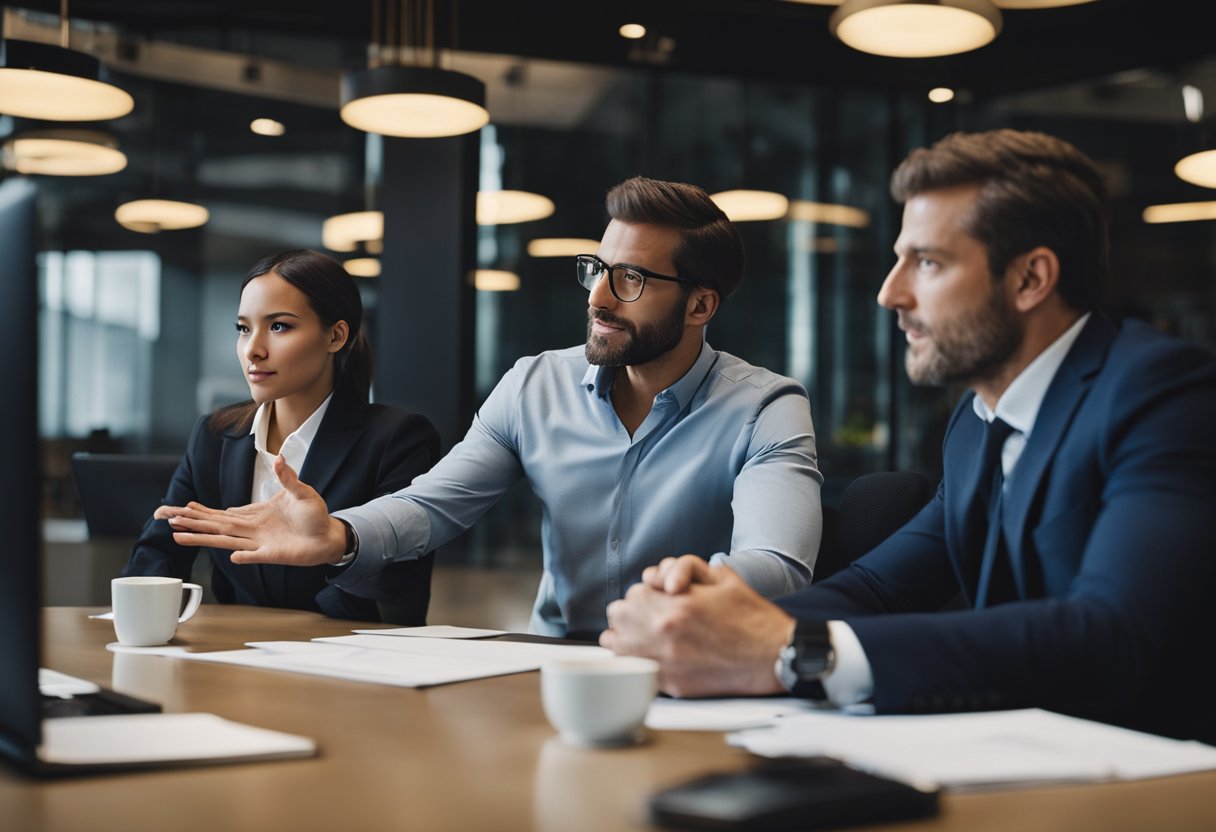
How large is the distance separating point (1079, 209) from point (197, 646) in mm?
1388

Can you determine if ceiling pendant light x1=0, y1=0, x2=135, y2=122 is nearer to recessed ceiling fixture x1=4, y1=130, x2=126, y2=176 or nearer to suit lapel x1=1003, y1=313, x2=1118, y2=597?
recessed ceiling fixture x1=4, y1=130, x2=126, y2=176

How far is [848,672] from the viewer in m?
1.16

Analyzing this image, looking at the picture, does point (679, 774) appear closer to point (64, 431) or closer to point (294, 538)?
point (294, 538)

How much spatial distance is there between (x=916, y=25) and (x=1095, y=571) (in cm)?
328

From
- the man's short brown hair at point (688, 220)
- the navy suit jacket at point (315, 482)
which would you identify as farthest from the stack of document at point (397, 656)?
the man's short brown hair at point (688, 220)

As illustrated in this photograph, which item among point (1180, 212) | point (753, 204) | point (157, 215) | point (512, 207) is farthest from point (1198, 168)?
point (157, 215)

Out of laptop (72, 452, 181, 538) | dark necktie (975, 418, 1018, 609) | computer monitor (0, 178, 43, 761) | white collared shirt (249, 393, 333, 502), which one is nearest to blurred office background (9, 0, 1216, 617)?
laptop (72, 452, 181, 538)

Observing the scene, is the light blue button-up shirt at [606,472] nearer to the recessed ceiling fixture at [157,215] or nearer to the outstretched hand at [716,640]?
the outstretched hand at [716,640]

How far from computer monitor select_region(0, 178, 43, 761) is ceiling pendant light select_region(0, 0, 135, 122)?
11.3ft

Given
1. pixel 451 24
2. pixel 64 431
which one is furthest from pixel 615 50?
pixel 64 431

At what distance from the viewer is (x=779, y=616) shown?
126cm

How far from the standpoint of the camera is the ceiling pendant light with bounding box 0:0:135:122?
382 centimetres

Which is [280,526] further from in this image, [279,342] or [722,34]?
[722,34]

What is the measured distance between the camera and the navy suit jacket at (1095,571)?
1.16 m
